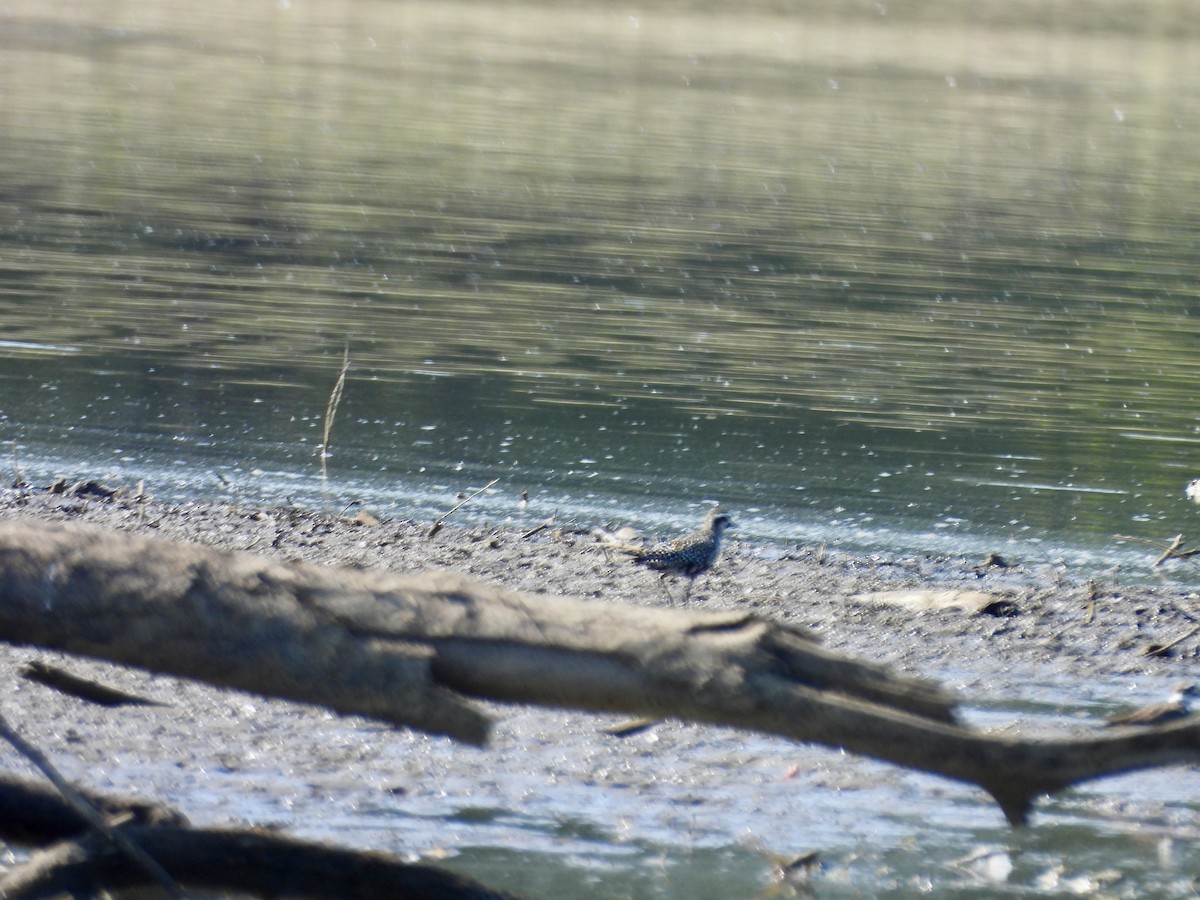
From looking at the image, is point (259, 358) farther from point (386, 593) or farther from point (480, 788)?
point (386, 593)

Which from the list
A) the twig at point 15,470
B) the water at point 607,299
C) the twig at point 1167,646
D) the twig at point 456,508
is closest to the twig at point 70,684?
the water at point 607,299

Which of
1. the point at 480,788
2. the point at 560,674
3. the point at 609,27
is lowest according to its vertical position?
the point at 480,788

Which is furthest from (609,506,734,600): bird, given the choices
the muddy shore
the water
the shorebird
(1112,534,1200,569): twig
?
the shorebird

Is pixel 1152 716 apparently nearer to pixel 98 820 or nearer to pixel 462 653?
pixel 462 653

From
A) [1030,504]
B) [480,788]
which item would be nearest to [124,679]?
[480,788]

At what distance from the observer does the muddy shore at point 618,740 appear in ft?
18.5

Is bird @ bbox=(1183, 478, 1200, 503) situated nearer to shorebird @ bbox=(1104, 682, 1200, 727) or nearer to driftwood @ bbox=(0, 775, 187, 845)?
shorebird @ bbox=(1104, 682, 1200, 727)

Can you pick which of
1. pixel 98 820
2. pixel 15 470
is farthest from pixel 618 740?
pixel 15 470

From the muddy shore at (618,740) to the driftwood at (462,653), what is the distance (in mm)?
978

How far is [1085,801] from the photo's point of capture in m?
5.88

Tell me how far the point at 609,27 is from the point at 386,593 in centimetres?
4883

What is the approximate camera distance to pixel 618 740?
20.8 feet

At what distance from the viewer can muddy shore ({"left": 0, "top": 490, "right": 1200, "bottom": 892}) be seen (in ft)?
18.5

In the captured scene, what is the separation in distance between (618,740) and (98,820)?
2269 mm
